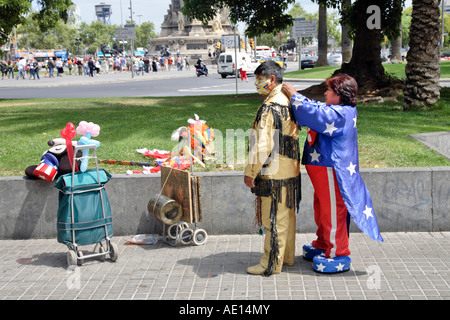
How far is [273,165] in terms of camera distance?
5.33 m

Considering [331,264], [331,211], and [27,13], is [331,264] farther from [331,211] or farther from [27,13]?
[27,13]

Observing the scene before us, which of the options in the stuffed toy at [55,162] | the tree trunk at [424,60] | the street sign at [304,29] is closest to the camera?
the stuffed toy at [55,162]

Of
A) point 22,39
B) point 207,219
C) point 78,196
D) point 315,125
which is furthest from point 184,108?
point 22,39

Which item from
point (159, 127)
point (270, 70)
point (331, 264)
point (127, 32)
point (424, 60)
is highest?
point (127, 32)

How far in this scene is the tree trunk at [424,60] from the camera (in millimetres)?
12570

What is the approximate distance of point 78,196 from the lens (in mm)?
6016

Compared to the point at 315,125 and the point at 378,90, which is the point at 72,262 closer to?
the point at 315,125

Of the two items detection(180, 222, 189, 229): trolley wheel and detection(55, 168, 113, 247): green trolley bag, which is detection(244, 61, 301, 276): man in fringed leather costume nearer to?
detection(180, 222, 189, 229): trolley wheel

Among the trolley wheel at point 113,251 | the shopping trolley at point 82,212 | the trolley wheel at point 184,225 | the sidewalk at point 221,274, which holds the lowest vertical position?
the sidewalk at point 221,274

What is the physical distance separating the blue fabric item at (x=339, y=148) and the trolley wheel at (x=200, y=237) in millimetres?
1775

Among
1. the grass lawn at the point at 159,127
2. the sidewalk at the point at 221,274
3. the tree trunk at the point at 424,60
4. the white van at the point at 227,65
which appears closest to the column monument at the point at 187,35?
the white van at the point at 227,65

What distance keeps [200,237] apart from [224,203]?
56 centimetres

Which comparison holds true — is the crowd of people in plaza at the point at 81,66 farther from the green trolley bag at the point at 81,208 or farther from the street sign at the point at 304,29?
the green trolley bag at the point at 81,208

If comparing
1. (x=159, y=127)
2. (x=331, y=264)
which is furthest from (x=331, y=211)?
(x=159, y=127)
